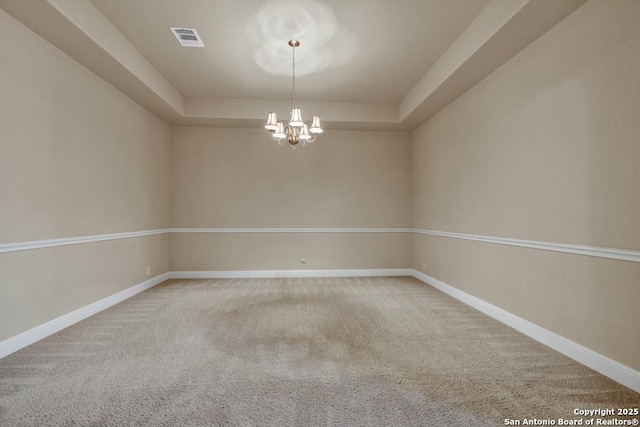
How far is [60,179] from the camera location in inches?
121

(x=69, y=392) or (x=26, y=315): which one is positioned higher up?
(x=26, y=315)

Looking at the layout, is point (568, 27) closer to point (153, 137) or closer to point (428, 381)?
point (428, 381)

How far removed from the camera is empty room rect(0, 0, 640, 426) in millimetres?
2020

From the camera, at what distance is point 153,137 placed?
16.5ft

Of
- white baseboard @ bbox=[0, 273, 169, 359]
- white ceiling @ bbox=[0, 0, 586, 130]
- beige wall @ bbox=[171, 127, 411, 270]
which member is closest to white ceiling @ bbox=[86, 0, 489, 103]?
white ceiling @ bbox=[0, 0, 586, 130]

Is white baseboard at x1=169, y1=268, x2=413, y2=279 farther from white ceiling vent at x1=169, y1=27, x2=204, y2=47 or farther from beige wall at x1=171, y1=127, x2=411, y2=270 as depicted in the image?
white ceiling vent at x1=169, y1=27, x2=204, y2=47

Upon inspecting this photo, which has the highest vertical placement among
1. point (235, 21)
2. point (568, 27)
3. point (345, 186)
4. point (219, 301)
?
point (235, 21)

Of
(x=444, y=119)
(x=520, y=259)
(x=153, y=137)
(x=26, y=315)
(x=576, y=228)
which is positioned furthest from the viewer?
(x=153, y=137)

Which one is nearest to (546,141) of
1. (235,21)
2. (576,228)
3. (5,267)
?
(576,228)

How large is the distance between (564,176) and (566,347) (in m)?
1.43

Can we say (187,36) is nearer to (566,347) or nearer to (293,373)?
(293,373)

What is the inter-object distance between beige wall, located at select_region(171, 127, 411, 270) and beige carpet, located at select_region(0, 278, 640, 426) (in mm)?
2147

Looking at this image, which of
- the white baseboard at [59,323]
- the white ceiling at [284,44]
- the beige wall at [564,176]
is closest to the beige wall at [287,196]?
the white ceiling at [284,44]

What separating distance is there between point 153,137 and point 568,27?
17.9 ft
